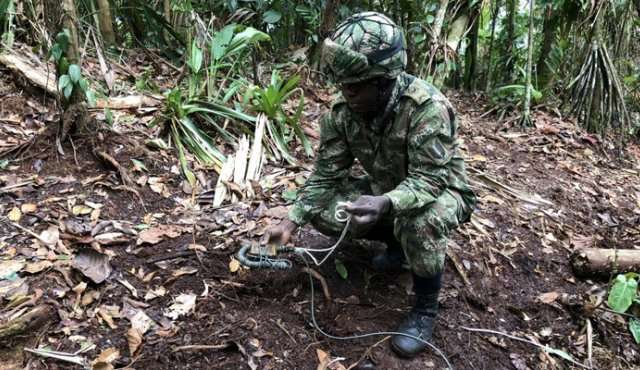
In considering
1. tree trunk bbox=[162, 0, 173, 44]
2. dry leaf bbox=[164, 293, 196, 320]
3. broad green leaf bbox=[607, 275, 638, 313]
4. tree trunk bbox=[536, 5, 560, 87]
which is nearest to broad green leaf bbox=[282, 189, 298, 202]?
dry leaf bbox=[164, 293, 196, 320]

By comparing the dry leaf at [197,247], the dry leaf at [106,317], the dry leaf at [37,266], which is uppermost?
the dry leaf at [37,266]

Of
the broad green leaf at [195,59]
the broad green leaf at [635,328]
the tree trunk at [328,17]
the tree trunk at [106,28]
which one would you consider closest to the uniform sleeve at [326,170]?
the broad green leaf at [635,328]

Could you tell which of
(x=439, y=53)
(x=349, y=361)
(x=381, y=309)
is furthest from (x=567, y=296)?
(x=439, y=53)

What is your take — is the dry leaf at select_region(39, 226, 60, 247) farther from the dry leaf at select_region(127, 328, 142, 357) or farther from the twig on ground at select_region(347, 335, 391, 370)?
the twig on ground at select_region(347, 335, 391, 370)

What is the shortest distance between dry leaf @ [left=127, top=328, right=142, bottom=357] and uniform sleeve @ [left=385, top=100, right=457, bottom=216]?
3.81 feet

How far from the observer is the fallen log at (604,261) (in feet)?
9.28

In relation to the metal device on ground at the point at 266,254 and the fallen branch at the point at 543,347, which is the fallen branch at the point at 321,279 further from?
the fallen branch at the point at 543,347

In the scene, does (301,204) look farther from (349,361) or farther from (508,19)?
(508,19)

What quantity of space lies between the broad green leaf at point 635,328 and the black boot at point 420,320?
3.52 feet

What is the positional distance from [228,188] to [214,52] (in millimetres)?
1282

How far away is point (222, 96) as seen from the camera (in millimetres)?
4062

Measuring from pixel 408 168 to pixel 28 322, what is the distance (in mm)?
1651

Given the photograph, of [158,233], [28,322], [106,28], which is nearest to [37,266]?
[28,322]

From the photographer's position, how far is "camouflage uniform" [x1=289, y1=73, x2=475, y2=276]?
2049 mm
